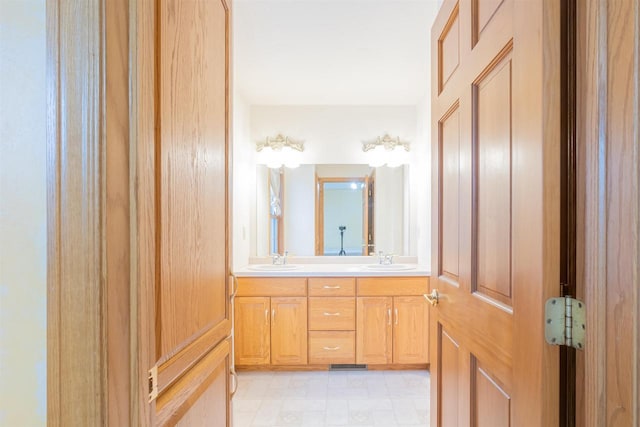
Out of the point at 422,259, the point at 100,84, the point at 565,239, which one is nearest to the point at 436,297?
the point at 565,239

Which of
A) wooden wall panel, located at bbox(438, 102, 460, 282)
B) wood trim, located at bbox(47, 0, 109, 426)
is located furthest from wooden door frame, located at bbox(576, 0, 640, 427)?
wood trim, located at bbox(47, 0, 109, 426)

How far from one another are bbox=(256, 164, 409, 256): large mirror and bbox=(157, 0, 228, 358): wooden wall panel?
2269 mm

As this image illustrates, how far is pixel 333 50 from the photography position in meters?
2.29

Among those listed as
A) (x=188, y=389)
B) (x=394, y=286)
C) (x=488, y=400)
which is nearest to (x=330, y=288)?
(x=394, y=286)

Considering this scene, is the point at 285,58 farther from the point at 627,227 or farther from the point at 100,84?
the point at 627,227

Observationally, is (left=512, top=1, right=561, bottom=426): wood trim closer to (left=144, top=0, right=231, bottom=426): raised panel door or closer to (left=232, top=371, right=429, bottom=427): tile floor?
(left=144, top=0, right=231, bottom=426): raised panel door

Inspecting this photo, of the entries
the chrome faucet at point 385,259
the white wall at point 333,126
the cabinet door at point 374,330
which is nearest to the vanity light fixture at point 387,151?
the white wall at point 333,126

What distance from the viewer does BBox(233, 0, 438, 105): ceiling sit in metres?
1.88

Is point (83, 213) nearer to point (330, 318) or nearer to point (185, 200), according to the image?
point (185, 200)

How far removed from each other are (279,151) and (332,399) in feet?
7.57

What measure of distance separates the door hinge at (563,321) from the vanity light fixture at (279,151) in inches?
116

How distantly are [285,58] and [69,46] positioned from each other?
7.05 ft

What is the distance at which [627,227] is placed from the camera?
0.52 metres

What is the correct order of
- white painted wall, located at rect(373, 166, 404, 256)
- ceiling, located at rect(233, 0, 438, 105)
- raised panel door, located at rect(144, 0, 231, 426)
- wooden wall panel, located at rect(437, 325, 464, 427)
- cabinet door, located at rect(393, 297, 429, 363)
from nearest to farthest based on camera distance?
1. raised panel door, located at rect(144, 0, 231, 426)
2. wooden wall panel, located at rect(437, 325, 464, 427)
3. ceiling, located at rect(233, 0, 438, 105)
4. cabinet door, located at rect(393, 297, 429, 363)
5. white painted wall, located at rect(373, 166, 404, 256)
